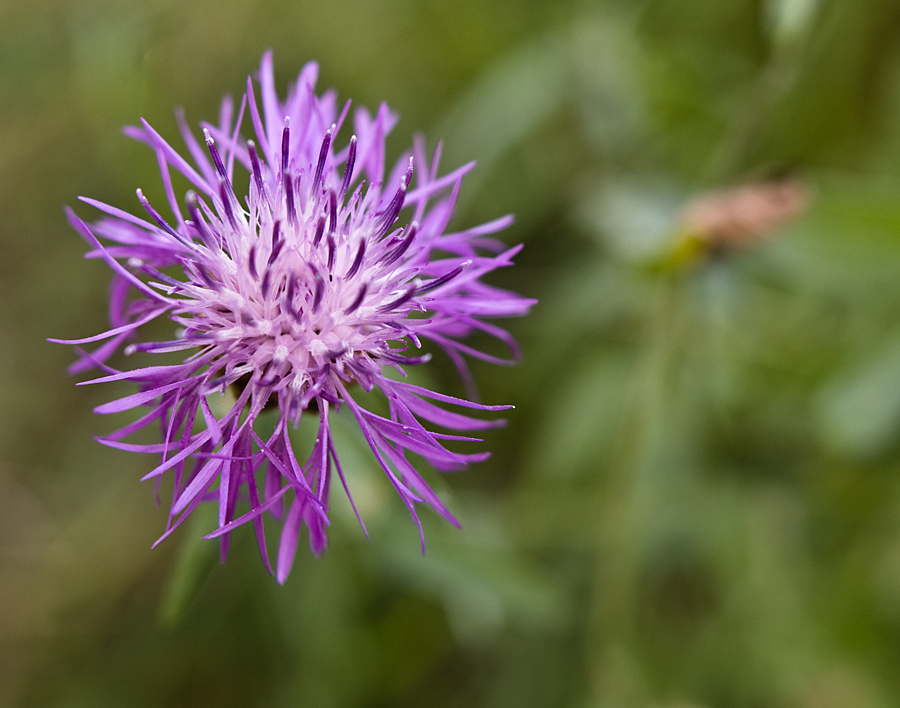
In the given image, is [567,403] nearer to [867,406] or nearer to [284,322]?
[867,406]

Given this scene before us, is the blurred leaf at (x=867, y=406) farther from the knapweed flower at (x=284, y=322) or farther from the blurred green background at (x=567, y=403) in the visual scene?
the knapweed flower at (x=284, y=322)

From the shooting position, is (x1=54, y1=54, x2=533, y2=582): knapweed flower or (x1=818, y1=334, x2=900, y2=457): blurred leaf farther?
(x1=818, y1=334, x2=900, y2=457): blurred leaf

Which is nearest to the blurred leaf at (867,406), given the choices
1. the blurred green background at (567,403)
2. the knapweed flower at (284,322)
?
the blurred green background at (567,403)

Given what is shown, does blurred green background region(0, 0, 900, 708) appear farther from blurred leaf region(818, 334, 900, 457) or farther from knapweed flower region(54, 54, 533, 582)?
knapweed flower region(54, 54, 533, 582)

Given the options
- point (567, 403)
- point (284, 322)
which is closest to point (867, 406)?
point (567, 403)

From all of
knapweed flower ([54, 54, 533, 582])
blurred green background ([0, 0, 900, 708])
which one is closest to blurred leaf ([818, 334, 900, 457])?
blurred green background ([0, 0, 900, 708])
